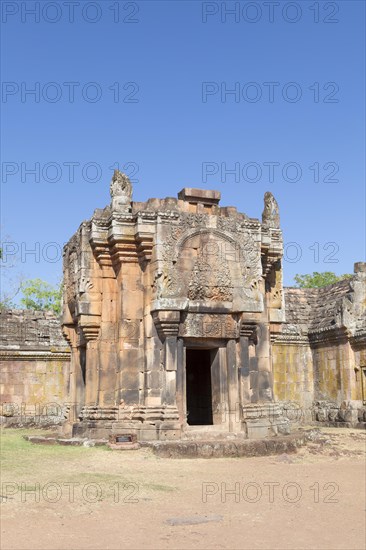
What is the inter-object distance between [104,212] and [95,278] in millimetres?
1504

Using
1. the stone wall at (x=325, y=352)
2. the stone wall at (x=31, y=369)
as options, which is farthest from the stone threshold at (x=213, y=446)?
the stone wall at (x=31, y=369)

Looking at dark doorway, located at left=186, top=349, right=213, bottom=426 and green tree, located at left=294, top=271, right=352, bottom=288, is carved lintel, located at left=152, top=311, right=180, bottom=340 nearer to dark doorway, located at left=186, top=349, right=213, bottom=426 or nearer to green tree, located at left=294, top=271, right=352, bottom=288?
dark doorway, located at left=186, top=349, right=213, bottom=426

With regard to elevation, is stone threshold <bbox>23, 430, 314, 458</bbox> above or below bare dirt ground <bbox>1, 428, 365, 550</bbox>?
above

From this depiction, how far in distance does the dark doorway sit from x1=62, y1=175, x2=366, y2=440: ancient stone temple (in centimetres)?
363

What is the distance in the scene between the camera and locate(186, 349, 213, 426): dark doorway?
17.9m

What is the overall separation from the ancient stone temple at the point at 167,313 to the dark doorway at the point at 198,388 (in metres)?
3.99

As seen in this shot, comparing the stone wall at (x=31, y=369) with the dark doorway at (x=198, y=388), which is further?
the stone wall at (x=31, y=369)

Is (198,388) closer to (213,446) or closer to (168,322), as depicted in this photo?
(168,322)

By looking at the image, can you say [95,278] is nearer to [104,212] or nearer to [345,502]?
[104,212]

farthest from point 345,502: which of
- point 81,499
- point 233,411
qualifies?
point 233,411

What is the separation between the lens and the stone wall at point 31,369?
20.5 meters

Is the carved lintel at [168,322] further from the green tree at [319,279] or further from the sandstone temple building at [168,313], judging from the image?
the green tree at [319,279]

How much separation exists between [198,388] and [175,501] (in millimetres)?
10335

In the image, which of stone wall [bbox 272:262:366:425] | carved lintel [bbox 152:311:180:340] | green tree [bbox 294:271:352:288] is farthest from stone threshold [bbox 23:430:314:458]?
green tree [bbox 294:271:352:288]
